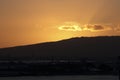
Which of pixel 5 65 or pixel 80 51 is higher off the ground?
pixel 80 51

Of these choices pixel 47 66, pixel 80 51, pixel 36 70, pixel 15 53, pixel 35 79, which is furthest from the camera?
pixel 80 51

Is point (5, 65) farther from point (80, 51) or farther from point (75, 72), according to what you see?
point (80, 51)

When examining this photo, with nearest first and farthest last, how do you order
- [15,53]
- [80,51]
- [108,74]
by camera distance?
[108,74], [15,53], [80,51]

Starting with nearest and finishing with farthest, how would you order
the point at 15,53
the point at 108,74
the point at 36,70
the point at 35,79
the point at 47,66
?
the point at 35,79 → the point at 108,74 → the point at 36,70 → the point at 47,66 → the point at 15,53

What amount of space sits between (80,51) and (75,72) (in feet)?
163

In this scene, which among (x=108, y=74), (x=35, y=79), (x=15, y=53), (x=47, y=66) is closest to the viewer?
(x=35, y=79)

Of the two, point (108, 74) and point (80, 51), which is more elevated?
point (80, 51)

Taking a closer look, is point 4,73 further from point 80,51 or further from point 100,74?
point 80,51

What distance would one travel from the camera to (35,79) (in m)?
24.9

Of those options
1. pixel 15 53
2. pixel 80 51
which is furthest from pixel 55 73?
pixel 80 51

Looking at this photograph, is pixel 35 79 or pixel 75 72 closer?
pixel 35 79

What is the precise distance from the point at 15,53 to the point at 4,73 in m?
39.4

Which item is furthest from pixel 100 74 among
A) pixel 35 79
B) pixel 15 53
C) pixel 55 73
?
pixel 15 53

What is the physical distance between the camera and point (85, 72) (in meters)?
28.2
